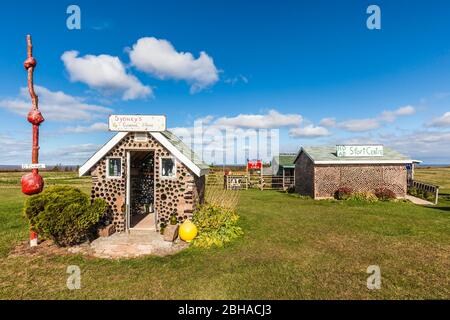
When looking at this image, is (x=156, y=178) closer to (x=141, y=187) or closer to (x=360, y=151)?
(x=141, y=187)

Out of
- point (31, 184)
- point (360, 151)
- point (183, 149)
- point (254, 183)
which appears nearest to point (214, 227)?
point (183, 149)

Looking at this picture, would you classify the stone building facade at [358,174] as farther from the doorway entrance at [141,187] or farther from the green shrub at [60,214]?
the green shrub at [60,214]

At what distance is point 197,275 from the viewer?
6.85 meters

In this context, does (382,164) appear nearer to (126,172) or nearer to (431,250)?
(431,250)

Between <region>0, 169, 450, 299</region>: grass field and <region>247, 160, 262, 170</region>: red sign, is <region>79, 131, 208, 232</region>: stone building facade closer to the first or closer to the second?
<region>0, 169, 450, 299</region>: grass field

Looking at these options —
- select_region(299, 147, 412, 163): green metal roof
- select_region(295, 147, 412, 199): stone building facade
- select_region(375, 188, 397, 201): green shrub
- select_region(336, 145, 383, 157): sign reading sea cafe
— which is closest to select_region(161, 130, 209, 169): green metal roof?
select_region(295, 147, 412, 199): stone building facade

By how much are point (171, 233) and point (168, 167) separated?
2.78 meters

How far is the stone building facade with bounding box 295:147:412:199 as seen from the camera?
21.0 metres

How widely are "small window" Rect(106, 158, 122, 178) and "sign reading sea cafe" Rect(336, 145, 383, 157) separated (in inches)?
728

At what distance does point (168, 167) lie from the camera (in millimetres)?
10602

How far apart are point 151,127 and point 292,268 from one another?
7.32 m

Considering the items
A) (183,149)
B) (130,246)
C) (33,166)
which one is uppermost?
(183,149)

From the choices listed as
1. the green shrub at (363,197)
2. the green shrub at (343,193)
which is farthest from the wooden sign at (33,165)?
the green shrub at (363,197)
